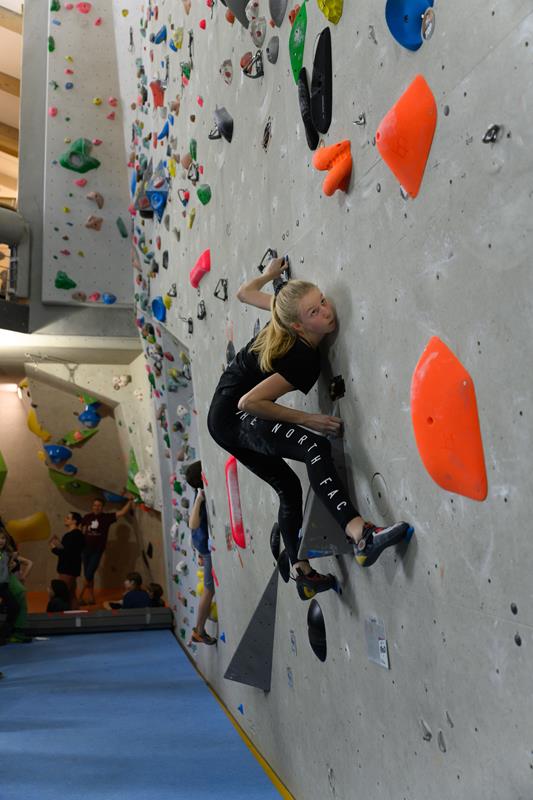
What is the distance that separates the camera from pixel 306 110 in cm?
217

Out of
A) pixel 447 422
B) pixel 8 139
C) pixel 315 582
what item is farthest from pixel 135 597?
pixel 8 139

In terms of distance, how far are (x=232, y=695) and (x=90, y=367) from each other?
16.2 ft

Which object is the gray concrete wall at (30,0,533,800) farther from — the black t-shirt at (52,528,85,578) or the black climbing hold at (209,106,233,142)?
the black t-shirt at (52,528,85,578)

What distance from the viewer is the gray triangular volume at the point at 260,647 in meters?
3.07

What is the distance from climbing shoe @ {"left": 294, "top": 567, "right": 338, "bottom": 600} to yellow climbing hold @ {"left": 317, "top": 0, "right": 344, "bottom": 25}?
147 centimetres

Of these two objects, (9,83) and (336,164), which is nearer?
(336,164)

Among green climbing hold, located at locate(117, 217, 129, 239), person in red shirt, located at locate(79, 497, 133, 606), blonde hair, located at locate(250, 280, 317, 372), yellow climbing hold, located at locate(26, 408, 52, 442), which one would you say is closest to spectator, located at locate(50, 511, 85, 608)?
person in red shirt, located at locate(79, 497, 133, 606)

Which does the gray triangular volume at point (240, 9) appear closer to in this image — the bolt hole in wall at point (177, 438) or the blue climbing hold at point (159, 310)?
the blue climbing hold at point (159, 310)

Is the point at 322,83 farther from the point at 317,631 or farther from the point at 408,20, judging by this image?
the point at 317,631

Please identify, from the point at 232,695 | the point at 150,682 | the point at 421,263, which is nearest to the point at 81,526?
the point at 150,682

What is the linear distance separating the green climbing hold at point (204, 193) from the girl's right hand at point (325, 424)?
5.67 feet

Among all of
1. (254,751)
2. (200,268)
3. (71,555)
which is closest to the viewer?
(254,751)

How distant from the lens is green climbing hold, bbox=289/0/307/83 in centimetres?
220

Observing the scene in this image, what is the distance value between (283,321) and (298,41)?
79 cm
